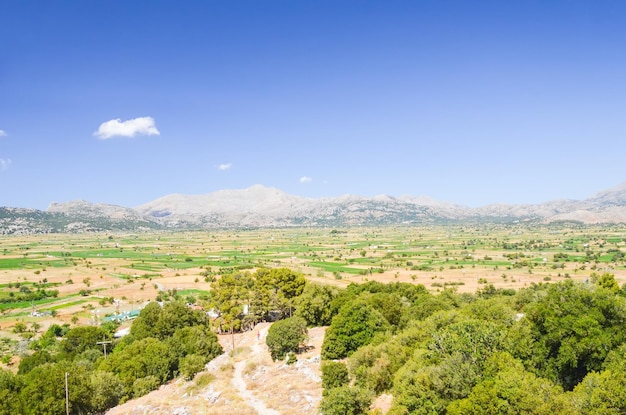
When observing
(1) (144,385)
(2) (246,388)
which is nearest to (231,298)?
(1) (144,385)

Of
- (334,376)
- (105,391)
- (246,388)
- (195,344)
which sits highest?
(334,376)

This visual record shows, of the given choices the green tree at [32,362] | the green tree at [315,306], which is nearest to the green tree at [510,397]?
the green tree at [315,306]

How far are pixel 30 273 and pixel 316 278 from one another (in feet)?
292

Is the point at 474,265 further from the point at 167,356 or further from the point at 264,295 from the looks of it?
the point at 167,356

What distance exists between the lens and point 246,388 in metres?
40.5

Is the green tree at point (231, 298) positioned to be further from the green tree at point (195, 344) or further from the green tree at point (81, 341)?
the green tree at point (81, 341)

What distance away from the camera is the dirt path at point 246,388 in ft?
116

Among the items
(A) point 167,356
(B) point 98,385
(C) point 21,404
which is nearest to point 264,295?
(A) point 167,356

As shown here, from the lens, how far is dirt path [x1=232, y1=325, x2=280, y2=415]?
35.4 metres

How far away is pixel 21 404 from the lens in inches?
1400

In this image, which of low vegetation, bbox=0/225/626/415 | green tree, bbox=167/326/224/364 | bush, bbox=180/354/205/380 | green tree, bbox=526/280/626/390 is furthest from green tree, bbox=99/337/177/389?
green tree, bbox=526/280/626/390

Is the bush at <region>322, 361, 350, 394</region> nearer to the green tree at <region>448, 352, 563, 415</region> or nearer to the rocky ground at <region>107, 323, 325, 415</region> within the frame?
the rocky ground at <region>107, 323, 325, 415</region>

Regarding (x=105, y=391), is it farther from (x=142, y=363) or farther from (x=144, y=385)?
(x=142, y=363)

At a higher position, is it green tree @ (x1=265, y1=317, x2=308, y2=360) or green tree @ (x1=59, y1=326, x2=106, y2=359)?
green tree @ (x1=265, y1=317, x2=308, y2=360)
